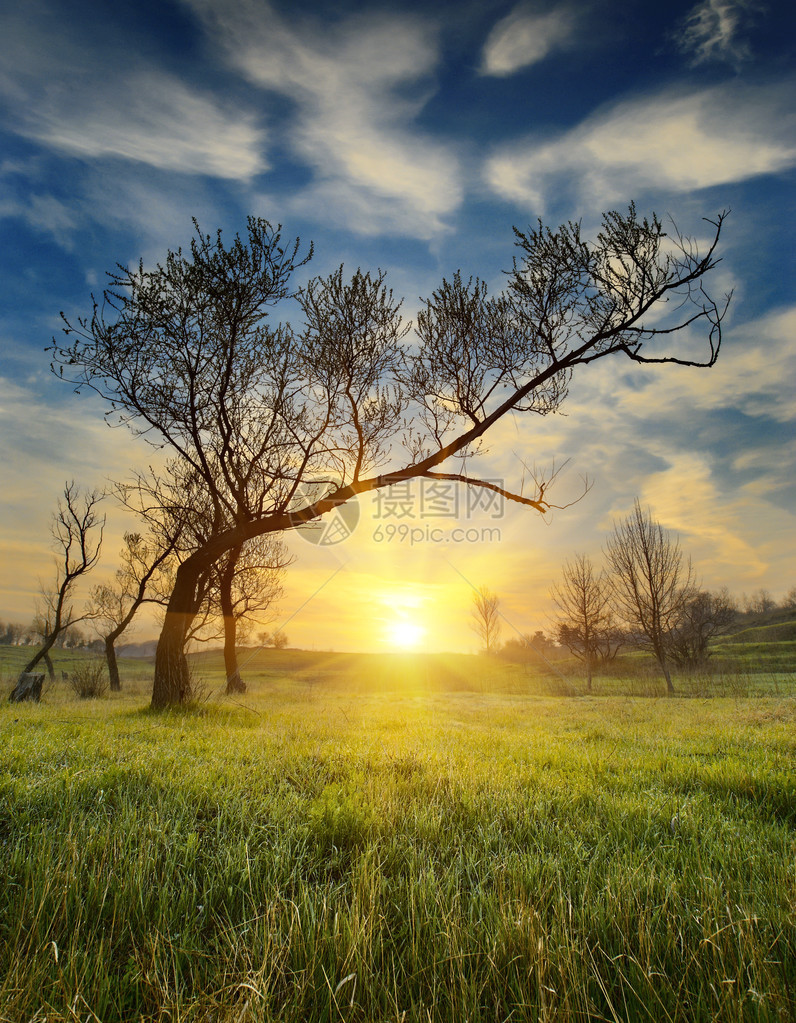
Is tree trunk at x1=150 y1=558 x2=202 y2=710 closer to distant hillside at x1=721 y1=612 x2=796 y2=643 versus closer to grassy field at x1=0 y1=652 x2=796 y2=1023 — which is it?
grassy field at x1=0 y1=652 x2=796 y2=1023

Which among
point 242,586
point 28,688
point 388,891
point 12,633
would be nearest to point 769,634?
point 242,586

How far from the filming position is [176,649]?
32.5ft

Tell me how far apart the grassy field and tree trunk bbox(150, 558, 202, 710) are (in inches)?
209

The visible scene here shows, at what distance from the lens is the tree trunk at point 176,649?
9602 millimetres

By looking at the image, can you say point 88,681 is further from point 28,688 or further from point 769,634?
point 769,634

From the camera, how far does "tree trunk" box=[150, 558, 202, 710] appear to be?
31.5ft

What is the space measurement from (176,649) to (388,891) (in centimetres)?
912

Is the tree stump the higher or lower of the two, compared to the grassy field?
lower

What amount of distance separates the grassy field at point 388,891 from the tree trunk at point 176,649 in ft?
17.4

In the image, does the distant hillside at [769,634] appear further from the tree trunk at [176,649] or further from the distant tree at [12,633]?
the distant tree at [12,633]

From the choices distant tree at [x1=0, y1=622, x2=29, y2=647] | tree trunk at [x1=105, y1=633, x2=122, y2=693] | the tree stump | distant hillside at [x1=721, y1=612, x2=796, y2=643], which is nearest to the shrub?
tree trunk at [x1=105, y1=633, x2=122, y2=693]

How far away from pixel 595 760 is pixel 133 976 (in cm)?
500

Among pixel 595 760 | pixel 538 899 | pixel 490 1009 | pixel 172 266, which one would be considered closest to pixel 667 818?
pixel 538 899

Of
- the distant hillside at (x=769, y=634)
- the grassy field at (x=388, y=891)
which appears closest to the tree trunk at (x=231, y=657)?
the grassy field at (x=388, y=891)
